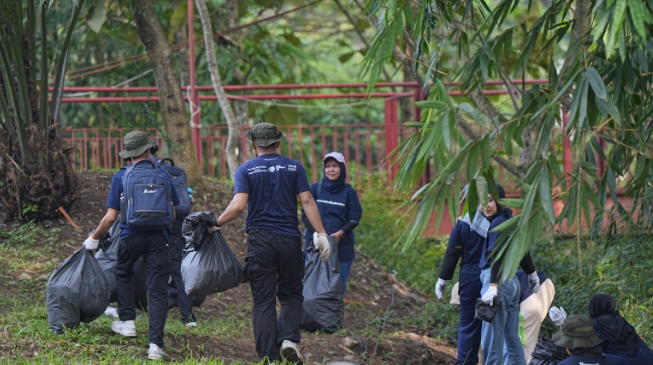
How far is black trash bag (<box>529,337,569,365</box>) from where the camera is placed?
6219mm

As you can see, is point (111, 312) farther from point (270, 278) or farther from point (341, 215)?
point (341, 215)

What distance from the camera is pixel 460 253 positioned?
636cm

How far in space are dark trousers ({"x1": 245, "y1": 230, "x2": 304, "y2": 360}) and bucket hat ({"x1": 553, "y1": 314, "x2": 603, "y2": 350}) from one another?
190 cm

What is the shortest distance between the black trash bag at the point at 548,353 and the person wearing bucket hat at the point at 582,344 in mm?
954

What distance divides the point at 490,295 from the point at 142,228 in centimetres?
261

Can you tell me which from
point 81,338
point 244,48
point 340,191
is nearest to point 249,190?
point 81,338

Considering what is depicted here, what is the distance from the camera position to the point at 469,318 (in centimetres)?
623

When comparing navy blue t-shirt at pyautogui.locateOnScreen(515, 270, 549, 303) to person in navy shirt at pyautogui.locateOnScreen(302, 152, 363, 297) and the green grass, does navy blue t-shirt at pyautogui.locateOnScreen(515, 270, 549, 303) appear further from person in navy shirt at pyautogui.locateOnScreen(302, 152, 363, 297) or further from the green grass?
the green grass

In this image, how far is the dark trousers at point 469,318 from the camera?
6.20 meters

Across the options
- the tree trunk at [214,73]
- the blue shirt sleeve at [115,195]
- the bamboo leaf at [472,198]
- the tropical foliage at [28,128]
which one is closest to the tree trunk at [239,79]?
the tree trunk at [214,73]

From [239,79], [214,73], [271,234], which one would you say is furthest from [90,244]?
[239,79]

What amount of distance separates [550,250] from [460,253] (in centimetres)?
298

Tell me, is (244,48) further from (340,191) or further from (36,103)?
(340,191)

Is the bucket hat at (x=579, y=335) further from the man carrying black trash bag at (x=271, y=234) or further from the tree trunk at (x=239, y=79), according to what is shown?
the tree trunk at (x=239, y=79)
